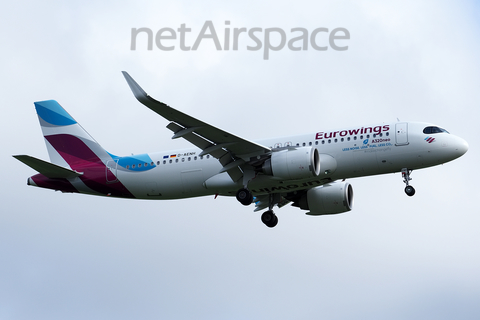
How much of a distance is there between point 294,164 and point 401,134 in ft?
18.2

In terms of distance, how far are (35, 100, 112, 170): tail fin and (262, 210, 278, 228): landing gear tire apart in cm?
953

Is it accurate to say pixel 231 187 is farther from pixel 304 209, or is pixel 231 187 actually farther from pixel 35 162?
pixel 35 162

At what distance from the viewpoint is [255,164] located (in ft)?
111

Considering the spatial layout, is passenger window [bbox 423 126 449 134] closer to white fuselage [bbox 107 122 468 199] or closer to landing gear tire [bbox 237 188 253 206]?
white fuselage [bbox 107 122 468 199]

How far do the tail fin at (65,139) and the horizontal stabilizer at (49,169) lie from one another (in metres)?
1.18

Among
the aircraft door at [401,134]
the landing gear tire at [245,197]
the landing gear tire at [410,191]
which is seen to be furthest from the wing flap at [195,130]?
the landing gear tire at [410,191]

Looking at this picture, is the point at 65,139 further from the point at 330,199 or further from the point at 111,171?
the point at 330,199

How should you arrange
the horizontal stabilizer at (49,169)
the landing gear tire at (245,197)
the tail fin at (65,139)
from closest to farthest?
the landing gear tire at (245,197) < the horizontal stabilizer at (49,169) < the tail fin at (65,139)

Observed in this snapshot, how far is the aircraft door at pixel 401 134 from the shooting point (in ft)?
107

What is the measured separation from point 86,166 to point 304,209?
12928 mm

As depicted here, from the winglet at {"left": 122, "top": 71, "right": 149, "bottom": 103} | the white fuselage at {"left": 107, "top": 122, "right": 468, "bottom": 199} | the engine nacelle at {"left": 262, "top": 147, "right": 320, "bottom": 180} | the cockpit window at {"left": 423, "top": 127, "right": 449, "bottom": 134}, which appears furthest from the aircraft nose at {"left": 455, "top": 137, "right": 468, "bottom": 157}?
the winglet at {"left": 122, "top": 71, "right": 149, "bottom": 103}

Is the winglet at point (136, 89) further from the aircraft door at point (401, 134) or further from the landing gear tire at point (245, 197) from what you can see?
the aircraft door at point (401, 134)

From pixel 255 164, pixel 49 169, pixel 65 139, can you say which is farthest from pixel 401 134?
pixel 65 139

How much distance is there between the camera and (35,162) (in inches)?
1382
